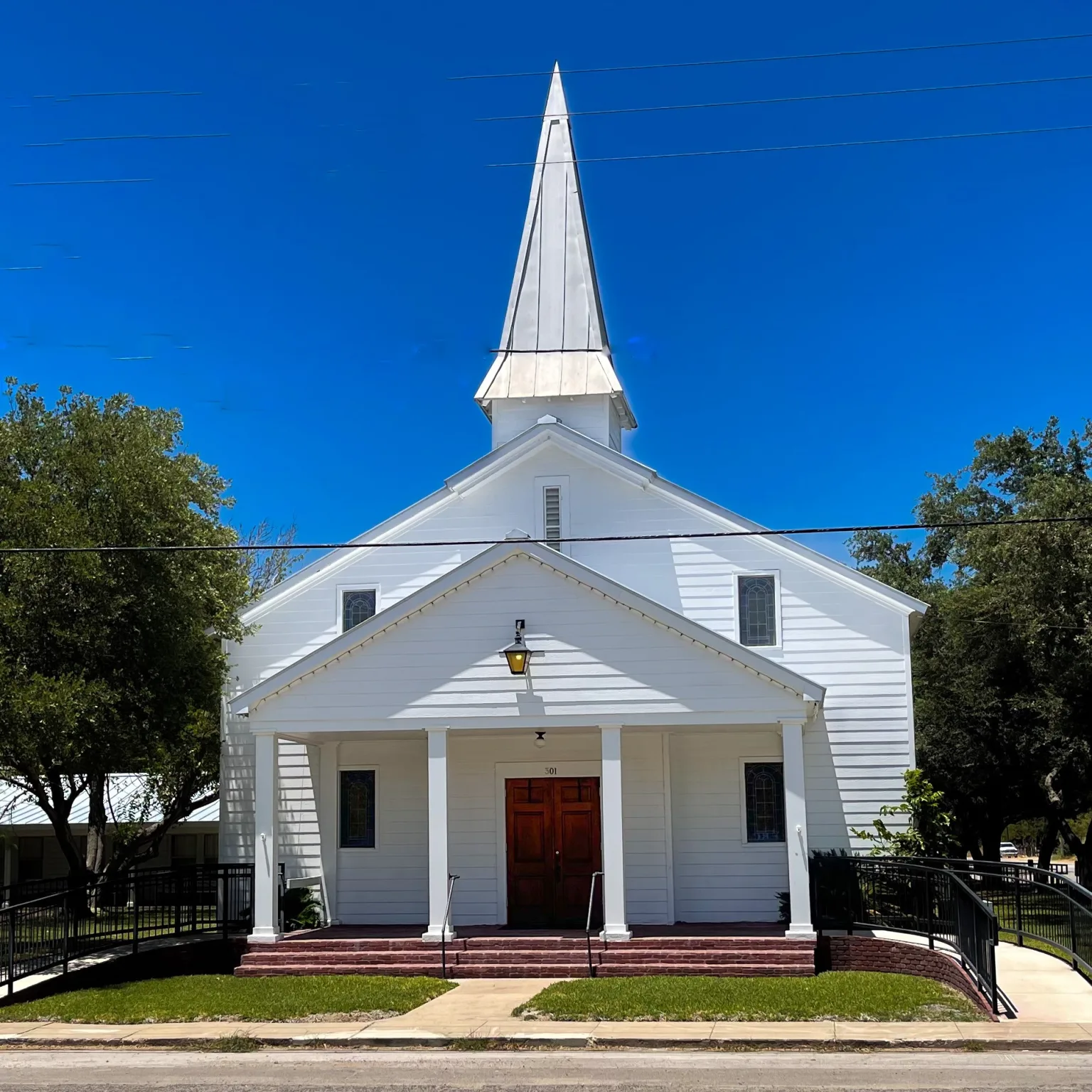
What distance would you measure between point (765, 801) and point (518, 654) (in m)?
5.44

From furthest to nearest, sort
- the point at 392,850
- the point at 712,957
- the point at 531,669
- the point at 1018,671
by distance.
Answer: the point at 1018,671
the point at 392,850
the point at 531,669
the point at 712,957

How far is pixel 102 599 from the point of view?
18.3 meters

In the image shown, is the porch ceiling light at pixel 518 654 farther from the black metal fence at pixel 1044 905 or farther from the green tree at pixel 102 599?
the black metal fence at pixel 1044 905

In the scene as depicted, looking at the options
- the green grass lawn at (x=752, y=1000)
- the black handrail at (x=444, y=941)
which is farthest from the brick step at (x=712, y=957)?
the black handrail at (x=444, y=941)

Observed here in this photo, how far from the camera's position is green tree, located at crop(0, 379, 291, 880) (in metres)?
17.6

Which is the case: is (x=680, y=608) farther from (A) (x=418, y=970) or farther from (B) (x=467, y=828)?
(A) (x=418, y=970)

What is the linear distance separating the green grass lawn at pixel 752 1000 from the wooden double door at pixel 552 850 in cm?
425

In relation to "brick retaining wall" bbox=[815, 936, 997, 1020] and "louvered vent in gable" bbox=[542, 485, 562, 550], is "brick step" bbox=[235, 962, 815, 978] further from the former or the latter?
"louvered vent in gable" bbox=[542, 485, 562, 550]

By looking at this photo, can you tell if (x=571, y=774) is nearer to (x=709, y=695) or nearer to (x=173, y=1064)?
(x=709, y=695)

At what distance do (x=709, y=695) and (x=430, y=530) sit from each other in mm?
7130

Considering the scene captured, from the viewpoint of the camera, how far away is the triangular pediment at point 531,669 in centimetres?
1855

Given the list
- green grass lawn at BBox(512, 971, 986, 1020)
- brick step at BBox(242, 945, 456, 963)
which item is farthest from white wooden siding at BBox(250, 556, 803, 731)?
green grass lawn at BBox(512, 971, 986, 1020)

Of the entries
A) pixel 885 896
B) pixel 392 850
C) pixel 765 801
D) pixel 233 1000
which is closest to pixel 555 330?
pixel 765 801

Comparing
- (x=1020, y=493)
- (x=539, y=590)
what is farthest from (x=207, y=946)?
(x=1020, y=493)
